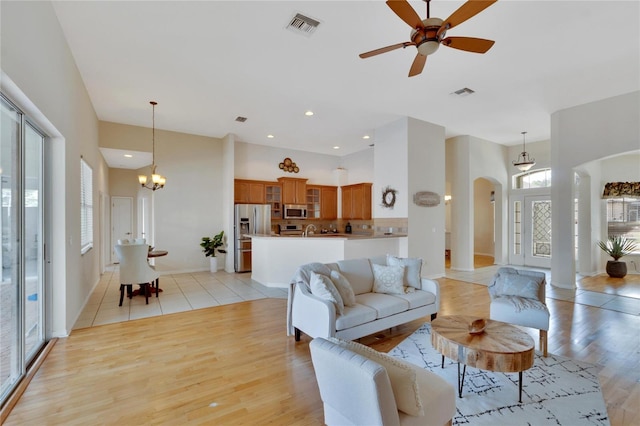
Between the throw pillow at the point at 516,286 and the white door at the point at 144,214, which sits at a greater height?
the white door at the point at 144,214

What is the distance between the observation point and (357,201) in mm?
9258

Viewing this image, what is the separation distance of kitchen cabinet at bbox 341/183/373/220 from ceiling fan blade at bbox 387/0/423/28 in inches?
254

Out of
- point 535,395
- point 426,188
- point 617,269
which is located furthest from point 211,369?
point 617,269

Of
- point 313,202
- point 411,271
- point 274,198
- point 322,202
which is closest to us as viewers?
point 411,271

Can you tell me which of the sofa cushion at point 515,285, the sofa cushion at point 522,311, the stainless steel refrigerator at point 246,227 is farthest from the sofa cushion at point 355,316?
the stainless steel refrigerator at point 246,227

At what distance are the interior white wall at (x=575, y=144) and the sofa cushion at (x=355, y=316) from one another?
4.97 meters

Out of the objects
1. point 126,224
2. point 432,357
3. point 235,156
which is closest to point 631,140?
point 432,357

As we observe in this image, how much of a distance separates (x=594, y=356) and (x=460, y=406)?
1.94 meters

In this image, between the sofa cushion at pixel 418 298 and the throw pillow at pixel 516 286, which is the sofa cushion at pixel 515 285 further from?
the sofa cushion at pixel 418 298

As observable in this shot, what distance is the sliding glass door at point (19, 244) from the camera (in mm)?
2379

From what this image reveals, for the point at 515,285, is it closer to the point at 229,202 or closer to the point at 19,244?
the point at 19,244

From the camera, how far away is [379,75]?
445 cm

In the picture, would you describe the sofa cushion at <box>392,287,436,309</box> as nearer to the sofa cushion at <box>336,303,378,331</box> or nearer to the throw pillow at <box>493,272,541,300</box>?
the sofa cushion at <box>336,303,378,331</box>

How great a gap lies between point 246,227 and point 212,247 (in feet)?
3.17
